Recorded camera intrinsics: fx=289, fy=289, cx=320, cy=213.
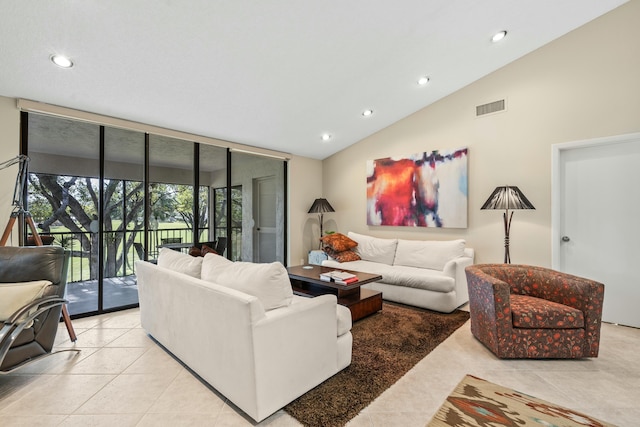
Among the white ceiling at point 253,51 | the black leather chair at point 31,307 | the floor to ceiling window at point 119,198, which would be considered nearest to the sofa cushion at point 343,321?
the black leather chair at point 31,307

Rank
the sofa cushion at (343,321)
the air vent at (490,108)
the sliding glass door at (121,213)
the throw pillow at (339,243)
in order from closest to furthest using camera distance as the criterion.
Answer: the sofa cushion at (343,321), the sliding glass door at (121,213), the air vent at (490,108), the throw pillow at (339,243)

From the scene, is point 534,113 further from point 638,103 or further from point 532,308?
point 532,308

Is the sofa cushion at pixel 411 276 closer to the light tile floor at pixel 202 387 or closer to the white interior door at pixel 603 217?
the light tile floor at pixel 202 387

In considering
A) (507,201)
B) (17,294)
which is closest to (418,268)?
(507,201)

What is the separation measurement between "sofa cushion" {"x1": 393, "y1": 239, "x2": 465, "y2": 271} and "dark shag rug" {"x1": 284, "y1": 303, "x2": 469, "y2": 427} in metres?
0.71

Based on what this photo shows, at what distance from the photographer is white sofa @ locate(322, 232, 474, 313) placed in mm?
3439

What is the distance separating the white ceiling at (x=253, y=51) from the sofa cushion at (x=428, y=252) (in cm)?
212

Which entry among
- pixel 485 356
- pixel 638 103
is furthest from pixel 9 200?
pixel 638 103

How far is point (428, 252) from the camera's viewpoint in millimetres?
4082

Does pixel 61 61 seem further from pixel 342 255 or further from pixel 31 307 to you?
pixel 342 255

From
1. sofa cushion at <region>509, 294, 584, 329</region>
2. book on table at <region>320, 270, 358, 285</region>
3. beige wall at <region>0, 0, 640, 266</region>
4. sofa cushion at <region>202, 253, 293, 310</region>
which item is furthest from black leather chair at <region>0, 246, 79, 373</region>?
sofa cushion at <region>509, 294, 584, 329</region>

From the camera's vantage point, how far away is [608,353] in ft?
8.20

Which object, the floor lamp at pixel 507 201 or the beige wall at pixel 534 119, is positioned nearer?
the beige wall at pixel 534 119

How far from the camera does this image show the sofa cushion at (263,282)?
5.90 feet
